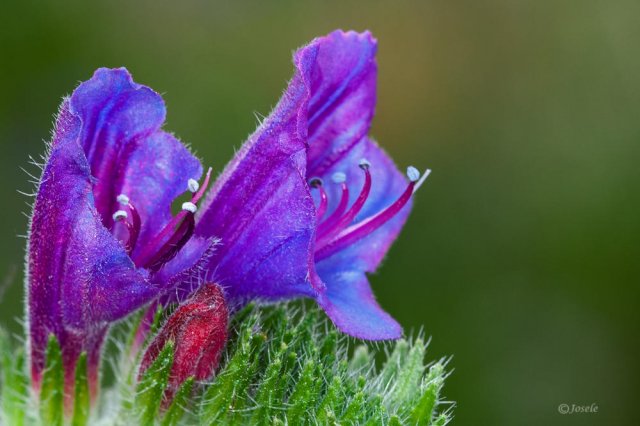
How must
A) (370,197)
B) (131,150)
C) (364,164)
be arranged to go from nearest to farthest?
(131,150)
(364,164)
(370,197)

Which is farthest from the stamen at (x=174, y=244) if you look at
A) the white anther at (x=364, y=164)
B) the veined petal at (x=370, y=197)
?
the white anther at (x=364, y=164)

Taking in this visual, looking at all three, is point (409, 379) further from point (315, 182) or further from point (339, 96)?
point (339, 96)

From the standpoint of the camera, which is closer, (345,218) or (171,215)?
(171,215)

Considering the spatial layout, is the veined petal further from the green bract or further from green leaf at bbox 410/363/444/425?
green leaf at bbox 410/363/444/425

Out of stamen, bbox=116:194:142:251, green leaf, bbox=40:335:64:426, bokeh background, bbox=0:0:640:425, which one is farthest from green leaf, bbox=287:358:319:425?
bokeh background, bbox=0:0:640:425

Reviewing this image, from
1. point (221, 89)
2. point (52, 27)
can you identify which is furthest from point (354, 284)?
point (52, 27)

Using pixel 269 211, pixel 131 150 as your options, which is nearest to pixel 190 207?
pixel 269 211

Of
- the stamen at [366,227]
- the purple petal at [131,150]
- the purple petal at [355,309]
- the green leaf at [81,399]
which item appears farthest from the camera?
the stamen at [366,227]

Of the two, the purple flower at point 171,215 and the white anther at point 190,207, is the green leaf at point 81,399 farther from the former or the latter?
the white anther at point 190,207
